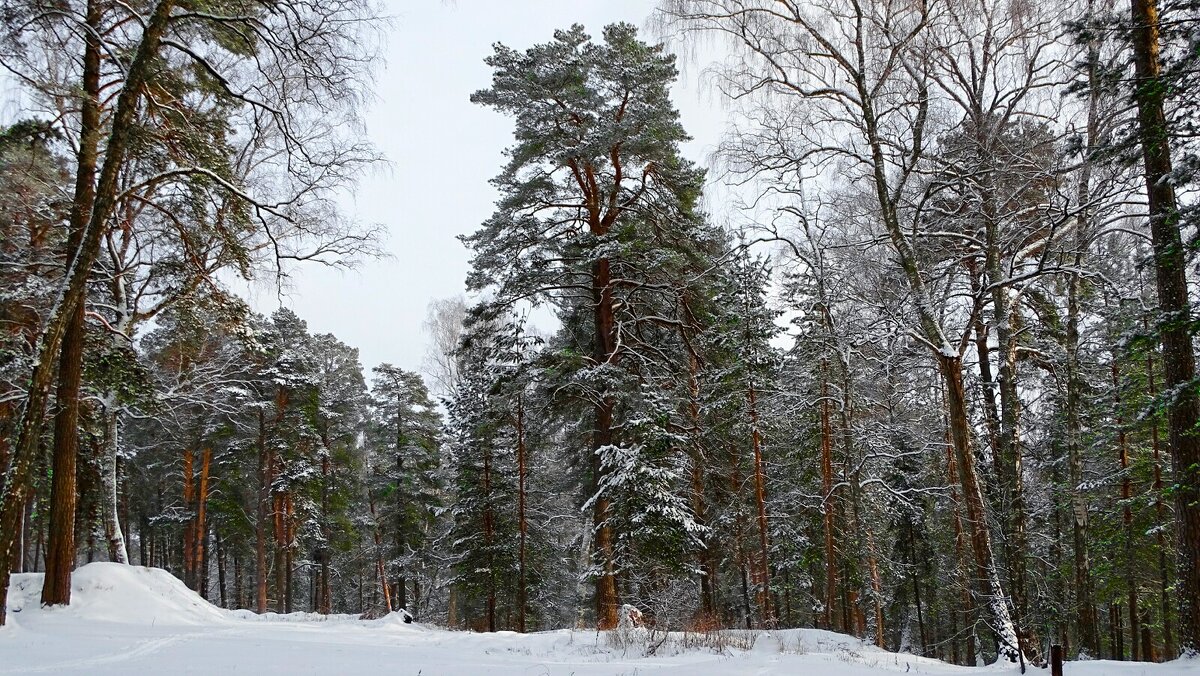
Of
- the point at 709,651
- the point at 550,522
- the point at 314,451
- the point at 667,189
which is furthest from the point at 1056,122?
the point at 314,451

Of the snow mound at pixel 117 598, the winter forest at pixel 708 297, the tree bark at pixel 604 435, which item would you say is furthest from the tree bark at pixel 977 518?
the snow mound at pixel 117 598

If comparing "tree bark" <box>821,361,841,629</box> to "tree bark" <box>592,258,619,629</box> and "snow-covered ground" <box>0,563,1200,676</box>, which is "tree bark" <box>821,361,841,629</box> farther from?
"tree bark" <box>592,258,619,629</box>

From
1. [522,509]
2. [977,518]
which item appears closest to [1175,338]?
[977,518]

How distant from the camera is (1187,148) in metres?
7.32

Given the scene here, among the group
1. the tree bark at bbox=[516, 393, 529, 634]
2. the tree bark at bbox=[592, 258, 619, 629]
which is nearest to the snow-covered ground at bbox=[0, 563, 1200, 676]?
the tree bark at bbox=[592, 258, 619, 629]

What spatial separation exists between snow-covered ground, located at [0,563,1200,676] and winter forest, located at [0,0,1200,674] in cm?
73

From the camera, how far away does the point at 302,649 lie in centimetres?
767

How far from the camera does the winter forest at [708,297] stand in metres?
8.93

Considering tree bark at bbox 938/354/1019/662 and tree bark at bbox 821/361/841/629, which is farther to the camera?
tree bark at bbox 821/361/841/629

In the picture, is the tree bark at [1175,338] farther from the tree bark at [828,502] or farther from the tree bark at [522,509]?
the tree bark at [522,509]

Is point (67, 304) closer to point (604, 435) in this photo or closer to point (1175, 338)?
point (604, 435)

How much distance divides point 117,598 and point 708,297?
13076mm

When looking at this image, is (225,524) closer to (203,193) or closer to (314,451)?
(314,451)

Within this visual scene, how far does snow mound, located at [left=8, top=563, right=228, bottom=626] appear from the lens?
10.1 meters
